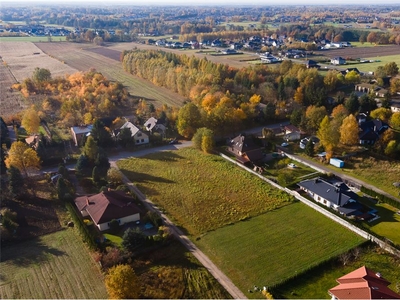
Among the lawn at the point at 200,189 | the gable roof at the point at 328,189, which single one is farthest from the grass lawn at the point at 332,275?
the lawn at the point at 200,189

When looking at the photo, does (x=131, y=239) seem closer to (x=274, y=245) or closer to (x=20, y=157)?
(x=274, y=245)

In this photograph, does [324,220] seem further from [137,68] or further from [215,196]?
[137,68]

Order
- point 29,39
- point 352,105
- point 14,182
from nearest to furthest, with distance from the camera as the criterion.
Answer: point 14,182 < point 352,105 < point 29,39

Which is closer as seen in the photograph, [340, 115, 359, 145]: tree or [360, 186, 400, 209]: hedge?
[360, 186, 400, 209]: hedge

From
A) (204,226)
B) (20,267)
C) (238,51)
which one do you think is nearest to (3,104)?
(20,267)

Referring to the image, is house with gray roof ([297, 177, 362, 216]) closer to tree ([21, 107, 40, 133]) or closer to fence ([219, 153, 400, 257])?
fence ([219, 153, 400, 257])

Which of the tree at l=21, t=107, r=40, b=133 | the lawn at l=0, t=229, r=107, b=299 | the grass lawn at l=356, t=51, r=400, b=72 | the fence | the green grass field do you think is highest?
the green grass field

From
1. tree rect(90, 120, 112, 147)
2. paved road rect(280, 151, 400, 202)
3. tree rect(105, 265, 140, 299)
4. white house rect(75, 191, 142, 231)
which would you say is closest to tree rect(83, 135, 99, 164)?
tree rect(90, 120, 112, 147)

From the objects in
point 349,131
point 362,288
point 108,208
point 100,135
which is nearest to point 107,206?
point 108,208
